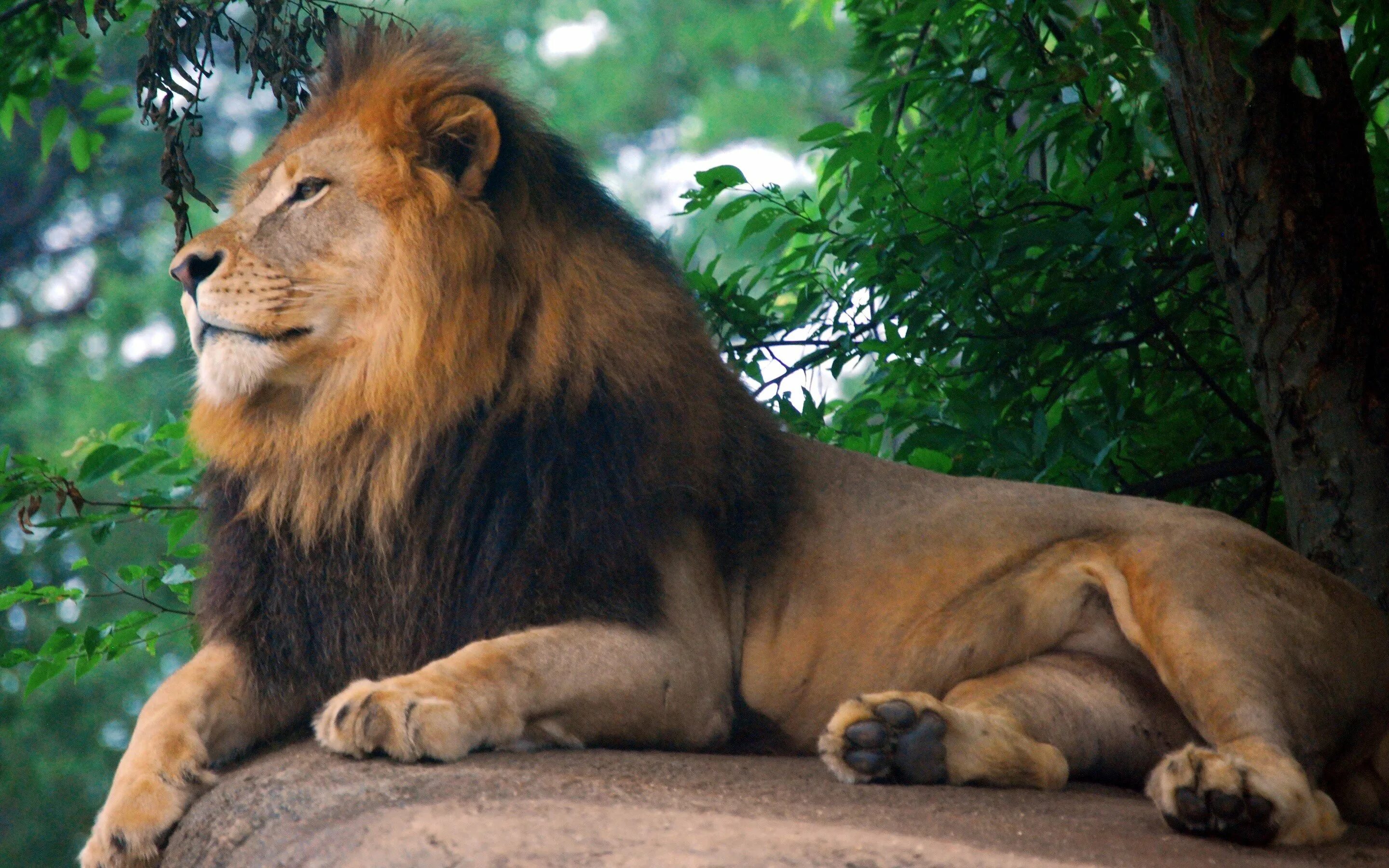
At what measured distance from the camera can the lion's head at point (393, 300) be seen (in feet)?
9.54

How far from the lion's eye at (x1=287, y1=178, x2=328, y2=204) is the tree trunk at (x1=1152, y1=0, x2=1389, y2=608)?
187cm

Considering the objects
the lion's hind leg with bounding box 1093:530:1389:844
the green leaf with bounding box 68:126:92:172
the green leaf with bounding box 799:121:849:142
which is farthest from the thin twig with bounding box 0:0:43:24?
the lion's hind leg with bounding box 1093:530:1389:844

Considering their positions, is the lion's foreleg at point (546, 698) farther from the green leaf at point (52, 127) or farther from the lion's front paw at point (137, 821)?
the green leaf at point (52, 127)

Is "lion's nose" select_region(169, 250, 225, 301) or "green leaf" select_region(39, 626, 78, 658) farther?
"green leaf" select_region(39, 626, 78, 658)

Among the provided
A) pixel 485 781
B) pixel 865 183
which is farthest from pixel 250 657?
pixel 865 183

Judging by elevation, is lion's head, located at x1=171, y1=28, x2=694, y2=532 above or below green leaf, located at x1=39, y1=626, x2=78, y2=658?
above

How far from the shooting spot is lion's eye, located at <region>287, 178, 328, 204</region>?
3.03 meters

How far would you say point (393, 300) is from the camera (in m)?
2.95

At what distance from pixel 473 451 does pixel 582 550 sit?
322mm

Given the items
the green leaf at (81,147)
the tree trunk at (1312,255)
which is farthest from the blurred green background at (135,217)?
the tree trunk at (1312,255)

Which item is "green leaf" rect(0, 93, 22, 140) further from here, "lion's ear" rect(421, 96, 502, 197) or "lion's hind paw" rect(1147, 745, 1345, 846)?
"lion's hind paw" rect(1147, 745, 1345, 846)

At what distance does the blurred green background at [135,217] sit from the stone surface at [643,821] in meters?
6.60

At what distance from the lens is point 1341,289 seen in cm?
322

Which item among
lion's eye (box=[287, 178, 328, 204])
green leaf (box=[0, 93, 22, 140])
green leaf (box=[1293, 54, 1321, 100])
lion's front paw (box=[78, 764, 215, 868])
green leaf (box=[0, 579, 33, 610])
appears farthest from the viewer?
green leaf (box=[0, 93, 22, 140])
